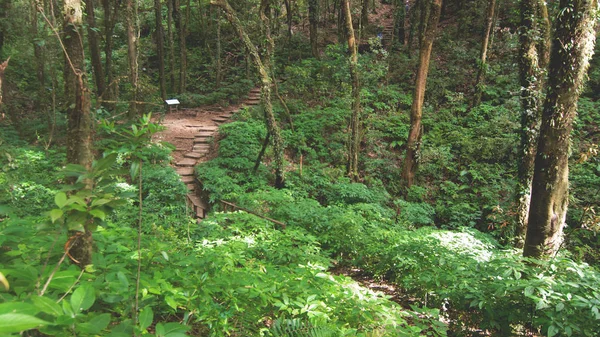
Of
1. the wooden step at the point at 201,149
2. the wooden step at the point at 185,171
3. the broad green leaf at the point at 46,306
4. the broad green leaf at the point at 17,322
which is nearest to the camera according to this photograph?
the broad green leaf at the point at 17,322

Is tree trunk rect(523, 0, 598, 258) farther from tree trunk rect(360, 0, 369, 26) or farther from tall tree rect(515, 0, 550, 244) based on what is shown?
tree trunk rect(360, 0, 369, 26)

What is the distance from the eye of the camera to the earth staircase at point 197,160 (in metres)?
9.40

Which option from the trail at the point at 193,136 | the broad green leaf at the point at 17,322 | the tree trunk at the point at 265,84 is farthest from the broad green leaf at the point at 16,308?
the tree trunk at the point at 265,84

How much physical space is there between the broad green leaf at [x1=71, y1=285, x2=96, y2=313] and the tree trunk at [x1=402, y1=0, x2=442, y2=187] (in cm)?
1041

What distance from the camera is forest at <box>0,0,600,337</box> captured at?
1.91 metres

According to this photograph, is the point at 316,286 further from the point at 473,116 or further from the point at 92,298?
the point at 473,116

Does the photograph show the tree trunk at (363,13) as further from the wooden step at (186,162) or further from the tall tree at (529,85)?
the wooden step at (186,162)

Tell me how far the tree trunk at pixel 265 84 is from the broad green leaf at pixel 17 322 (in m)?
9.01

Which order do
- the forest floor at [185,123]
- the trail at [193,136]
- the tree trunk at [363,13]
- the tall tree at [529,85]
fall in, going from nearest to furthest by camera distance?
1. the tall tree at [529,85]
2. the trail at [193,136]
3. the forest floor at [185,123]
4. the tree trunk at [363,13]

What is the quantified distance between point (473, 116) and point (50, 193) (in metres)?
15.3

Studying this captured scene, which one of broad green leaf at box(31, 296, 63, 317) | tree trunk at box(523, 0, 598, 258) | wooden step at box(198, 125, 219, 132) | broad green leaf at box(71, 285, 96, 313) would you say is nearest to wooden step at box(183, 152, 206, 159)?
wooden step at box(198, 125, 219, 132)

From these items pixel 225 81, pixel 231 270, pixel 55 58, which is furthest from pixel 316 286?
pixel 225 81

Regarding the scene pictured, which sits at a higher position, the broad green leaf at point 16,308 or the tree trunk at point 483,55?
the tree trunk at point 483,55

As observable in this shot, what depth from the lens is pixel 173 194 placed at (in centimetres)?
868
